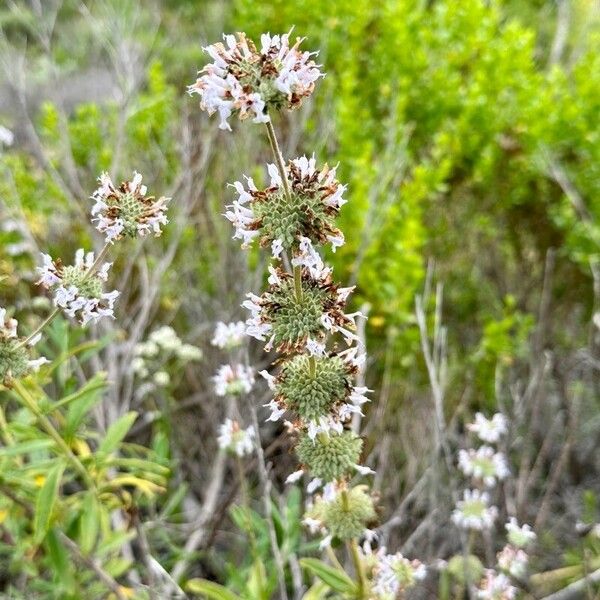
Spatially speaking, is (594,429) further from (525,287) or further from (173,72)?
(173,72)

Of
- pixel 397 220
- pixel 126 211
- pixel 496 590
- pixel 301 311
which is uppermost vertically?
pixel 397 220

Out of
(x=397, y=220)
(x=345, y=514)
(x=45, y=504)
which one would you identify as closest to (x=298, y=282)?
(x=345, y=514)

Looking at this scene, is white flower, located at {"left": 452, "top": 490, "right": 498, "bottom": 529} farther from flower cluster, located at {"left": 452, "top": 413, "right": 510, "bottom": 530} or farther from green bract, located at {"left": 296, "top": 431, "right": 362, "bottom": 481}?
green bract, located at {"left": 296, "top": 431, "right": 362, "bottom": 481}

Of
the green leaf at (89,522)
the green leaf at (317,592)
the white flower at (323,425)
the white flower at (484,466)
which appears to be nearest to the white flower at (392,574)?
the green leaf at (317,592)

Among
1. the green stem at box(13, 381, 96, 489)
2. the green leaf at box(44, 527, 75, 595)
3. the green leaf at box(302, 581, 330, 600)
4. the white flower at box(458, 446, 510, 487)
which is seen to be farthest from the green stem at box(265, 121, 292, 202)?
the white flower at box(458, 446, 510, 487)

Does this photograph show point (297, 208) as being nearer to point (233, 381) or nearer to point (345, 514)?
point (345, 514)

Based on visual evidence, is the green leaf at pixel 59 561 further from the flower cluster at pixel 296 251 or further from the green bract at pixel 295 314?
the green bract at pixel 295 314
